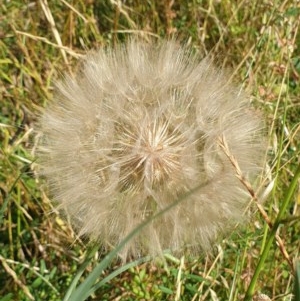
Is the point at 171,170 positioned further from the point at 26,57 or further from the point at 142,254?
the point at 26,57

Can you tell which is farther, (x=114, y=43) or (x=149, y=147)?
(x=114, y=43)

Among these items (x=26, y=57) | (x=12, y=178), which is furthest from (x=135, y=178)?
(x=26, y=57)

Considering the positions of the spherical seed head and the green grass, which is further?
the green grass

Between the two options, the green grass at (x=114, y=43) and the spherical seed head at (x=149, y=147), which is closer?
the spherical seed head at (x=149, y=147)
